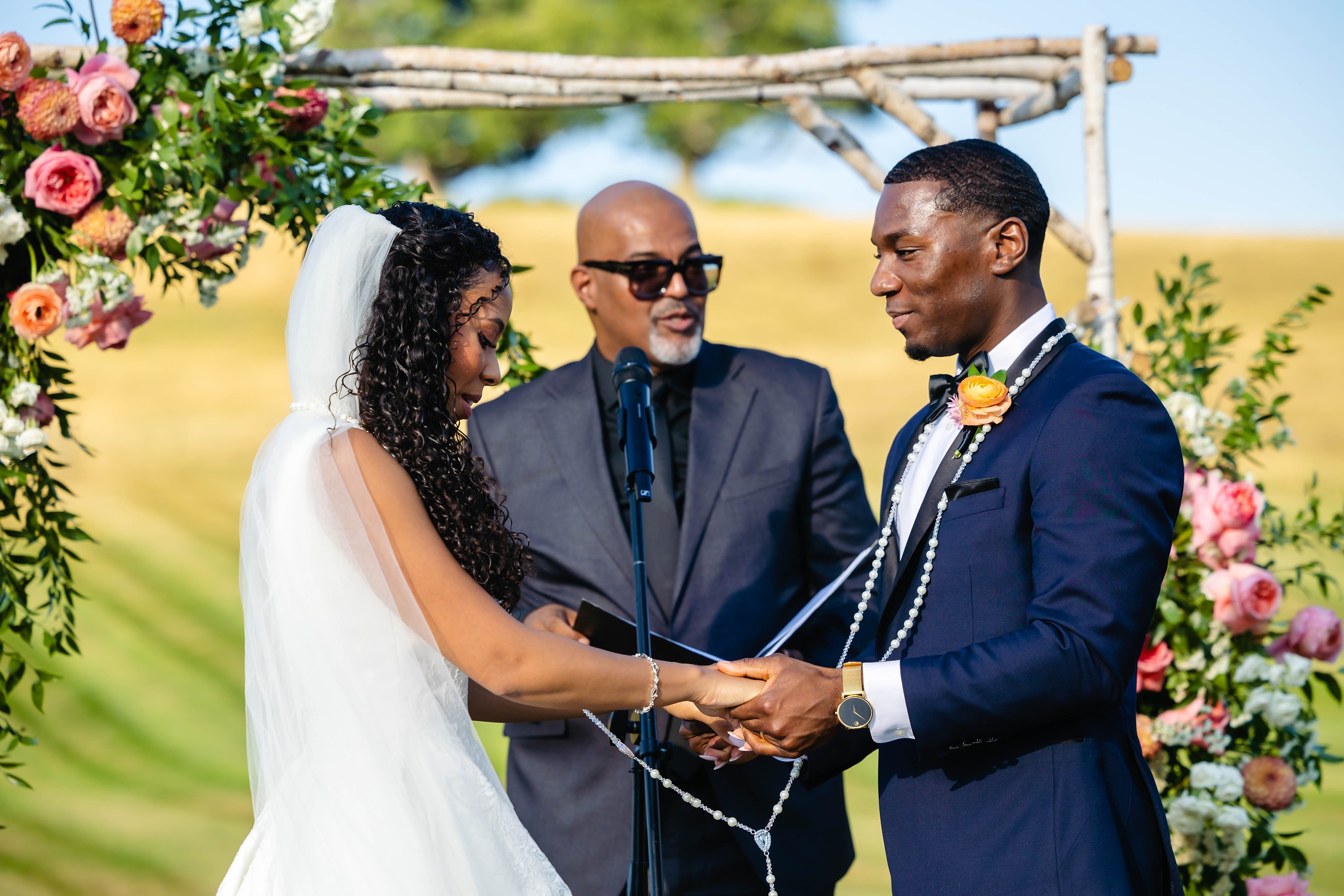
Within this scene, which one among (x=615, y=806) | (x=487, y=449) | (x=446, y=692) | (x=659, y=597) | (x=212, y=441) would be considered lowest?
(x=615, y=806)

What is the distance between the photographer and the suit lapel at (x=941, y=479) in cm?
282

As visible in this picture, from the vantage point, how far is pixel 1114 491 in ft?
8.30

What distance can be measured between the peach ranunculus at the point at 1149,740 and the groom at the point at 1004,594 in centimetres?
204

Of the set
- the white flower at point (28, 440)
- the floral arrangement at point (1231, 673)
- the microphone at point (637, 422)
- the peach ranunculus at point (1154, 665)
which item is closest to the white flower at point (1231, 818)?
the floral arrangement at point (1231, 673)

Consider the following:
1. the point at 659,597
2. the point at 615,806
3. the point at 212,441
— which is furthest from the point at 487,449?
the point at 212,441

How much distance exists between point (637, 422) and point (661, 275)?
5.09 ft

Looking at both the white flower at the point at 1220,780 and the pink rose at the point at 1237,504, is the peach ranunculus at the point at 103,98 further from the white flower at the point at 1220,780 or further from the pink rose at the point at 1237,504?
the white flower at the point at 1220,780

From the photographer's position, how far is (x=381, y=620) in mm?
2570

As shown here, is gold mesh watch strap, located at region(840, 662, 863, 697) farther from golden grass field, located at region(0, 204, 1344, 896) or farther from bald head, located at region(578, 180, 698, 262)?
bald head, located at region(578, 180, 698, 262)

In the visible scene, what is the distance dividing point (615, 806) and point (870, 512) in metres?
1.34

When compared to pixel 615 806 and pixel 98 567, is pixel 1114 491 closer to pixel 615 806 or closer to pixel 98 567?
pixel 615 806

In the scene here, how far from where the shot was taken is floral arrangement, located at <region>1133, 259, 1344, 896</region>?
4523 millimetres

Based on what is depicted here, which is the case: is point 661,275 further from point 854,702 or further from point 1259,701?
point 1259,701

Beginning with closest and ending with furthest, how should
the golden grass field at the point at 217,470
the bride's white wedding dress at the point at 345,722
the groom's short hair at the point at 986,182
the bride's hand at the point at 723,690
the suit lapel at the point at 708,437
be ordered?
1. the bride's white wedding dress at the point at 345,722
2. the groom's short hair at the point at 986,182
3. the bride's hand at the point at 723,690
4. the suit lapel at the point at 708,437
5. the golden grass field at the point at 217,470
